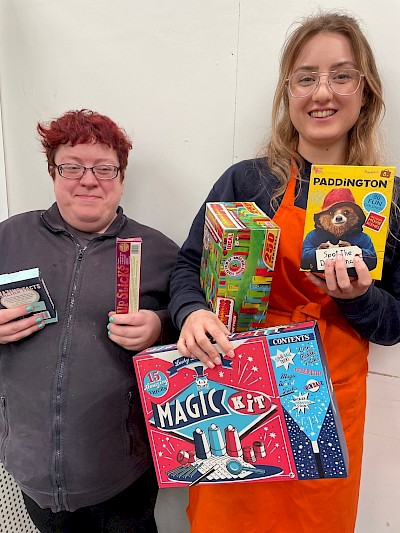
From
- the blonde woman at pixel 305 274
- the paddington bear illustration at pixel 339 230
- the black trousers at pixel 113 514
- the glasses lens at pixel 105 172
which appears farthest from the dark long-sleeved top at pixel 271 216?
the black trousers at pixel 113 514

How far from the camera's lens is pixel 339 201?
76 centimetres

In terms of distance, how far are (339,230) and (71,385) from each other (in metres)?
0.64

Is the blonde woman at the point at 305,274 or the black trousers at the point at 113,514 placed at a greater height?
the blonde woman at the point at 305,274

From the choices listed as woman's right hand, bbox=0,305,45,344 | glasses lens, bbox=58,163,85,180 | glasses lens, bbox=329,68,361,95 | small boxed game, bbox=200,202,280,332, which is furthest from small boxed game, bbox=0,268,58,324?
glasses lens, bbox=329,68,361,95

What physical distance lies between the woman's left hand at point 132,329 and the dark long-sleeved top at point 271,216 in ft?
0.25

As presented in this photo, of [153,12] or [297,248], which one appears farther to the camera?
[153,12]

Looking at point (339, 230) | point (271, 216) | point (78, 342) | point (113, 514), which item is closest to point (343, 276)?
point (339, 230)

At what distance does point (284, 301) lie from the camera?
0.95 metres

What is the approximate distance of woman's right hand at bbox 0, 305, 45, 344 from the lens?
950mm

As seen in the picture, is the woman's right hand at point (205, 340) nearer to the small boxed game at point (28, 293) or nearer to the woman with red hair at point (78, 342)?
the woman with red hair at point (78, 342)

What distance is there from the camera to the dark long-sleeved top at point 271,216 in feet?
2.78

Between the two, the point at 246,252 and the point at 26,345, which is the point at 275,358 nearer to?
the point at 246,252

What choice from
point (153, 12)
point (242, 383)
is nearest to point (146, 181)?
point (153, 12)

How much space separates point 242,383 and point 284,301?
0.72 ft
